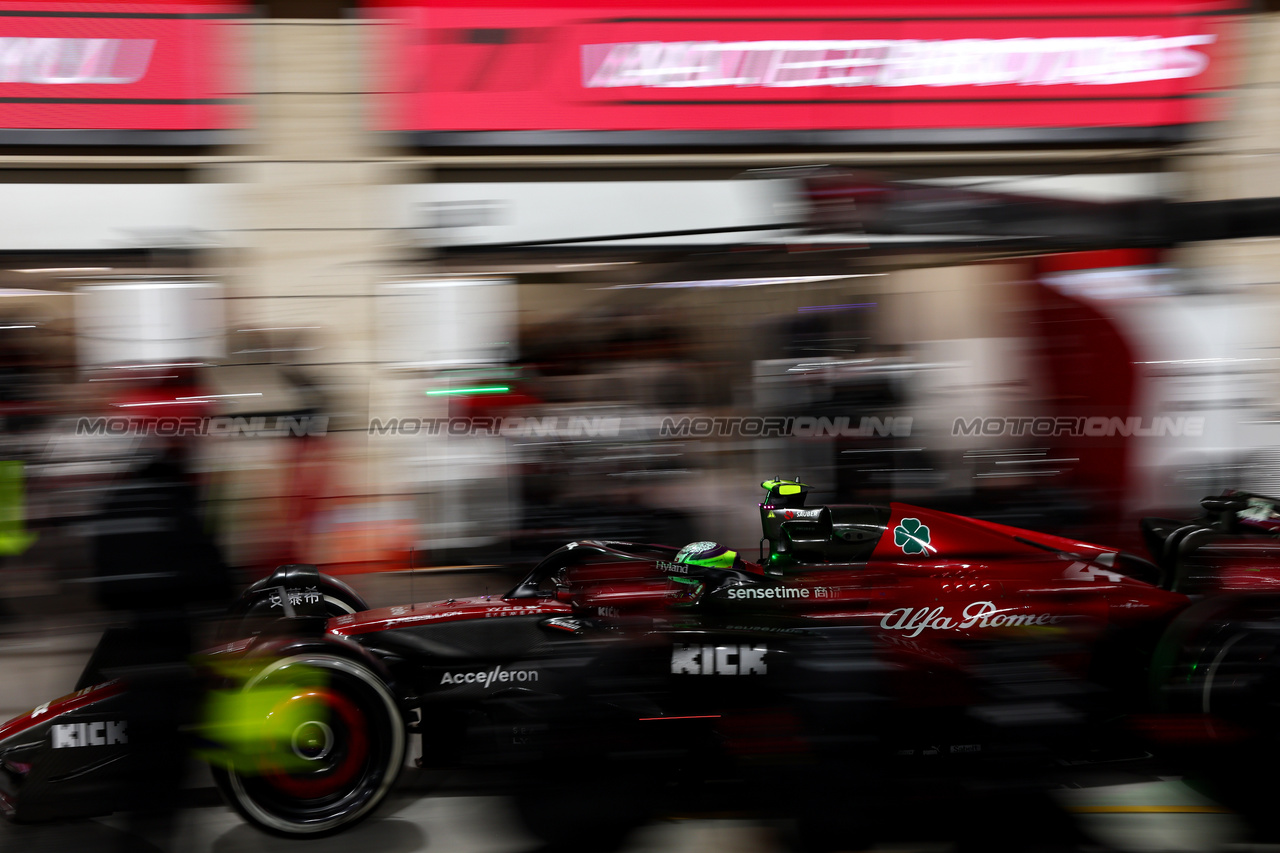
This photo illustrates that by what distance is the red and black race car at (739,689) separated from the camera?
2.38 meters

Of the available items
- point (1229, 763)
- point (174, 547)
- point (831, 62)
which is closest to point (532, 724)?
point (174, 547)

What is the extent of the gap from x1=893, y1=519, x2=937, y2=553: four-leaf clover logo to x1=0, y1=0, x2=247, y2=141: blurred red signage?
17.0 feet

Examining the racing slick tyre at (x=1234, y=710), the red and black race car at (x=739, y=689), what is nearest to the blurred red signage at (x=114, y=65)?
the red and black race car at (x=739, y=689)

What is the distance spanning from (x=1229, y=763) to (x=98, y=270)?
6261 mm

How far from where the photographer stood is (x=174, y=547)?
7.86ft

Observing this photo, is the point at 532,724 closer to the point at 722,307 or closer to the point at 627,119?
the point at 722,307

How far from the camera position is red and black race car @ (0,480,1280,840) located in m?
2.38

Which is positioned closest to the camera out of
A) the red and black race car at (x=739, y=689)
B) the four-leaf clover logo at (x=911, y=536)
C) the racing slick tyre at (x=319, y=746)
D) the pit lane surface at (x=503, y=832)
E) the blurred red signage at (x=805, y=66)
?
the red and black race car at (x=739, y=689)

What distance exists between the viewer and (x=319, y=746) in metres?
2.79

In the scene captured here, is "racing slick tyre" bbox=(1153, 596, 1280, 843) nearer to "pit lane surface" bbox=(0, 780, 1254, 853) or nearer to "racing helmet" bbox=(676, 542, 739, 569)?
"pit lane surface" bbox=(0, 780, 1254, 853)
